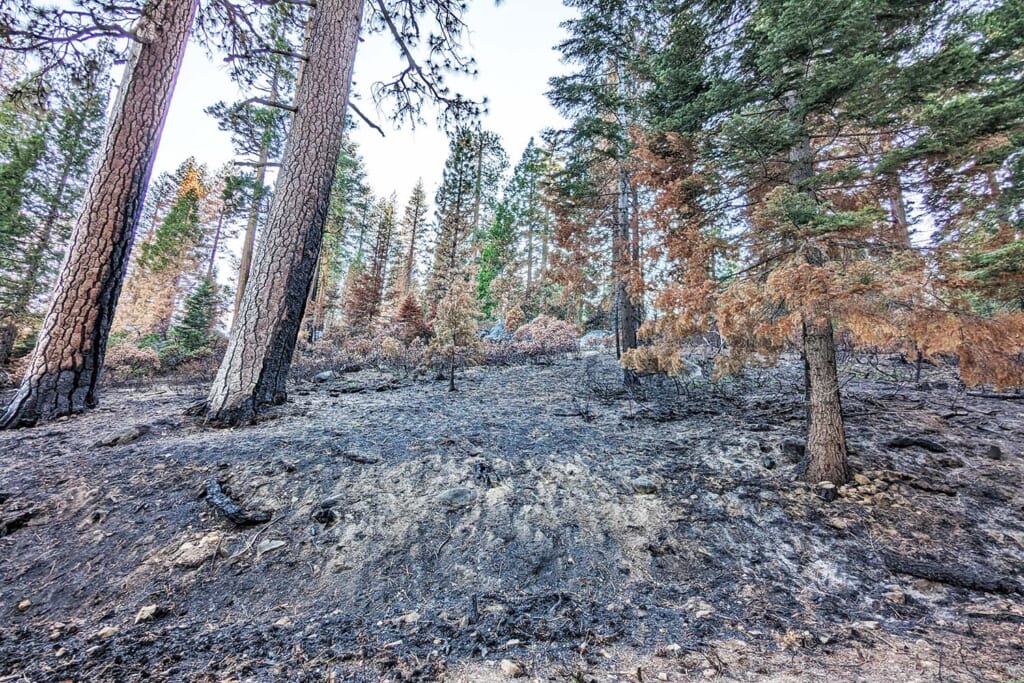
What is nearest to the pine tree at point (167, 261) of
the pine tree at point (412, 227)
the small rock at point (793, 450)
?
the pine tree at point (412, 227)

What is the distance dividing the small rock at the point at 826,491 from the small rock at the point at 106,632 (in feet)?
15.8

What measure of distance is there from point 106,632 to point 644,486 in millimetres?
3602

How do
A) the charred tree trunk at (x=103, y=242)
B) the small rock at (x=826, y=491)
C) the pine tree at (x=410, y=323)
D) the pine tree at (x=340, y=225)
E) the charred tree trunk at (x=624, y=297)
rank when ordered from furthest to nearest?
the pine tree at (x=340, y=225) < the pine tree at (x=410, y=323) < the charred tree trunk at (x=624, y=297) < the charred tree trunk at (x=103, y=242) < the small rock at (x=826, y=491)

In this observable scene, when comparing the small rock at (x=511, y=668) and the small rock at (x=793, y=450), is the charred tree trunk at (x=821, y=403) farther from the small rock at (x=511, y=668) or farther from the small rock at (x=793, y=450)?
the small rock at (x=511, y=668)

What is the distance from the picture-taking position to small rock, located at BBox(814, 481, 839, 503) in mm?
3176

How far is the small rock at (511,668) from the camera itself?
167cm

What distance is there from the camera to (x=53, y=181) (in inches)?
540

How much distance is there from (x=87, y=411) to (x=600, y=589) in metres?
5.96

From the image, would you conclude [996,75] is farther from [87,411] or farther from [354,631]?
[87,411]

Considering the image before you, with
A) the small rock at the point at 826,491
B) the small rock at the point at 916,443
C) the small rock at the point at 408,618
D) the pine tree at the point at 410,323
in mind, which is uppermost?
the pine tree at the point at 410,323

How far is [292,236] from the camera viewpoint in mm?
4617

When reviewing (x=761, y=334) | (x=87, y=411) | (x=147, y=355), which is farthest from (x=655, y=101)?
(x=147, y=355)

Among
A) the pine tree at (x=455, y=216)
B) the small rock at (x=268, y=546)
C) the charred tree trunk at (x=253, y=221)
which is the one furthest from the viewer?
the pine tree at (x=455, y=216)

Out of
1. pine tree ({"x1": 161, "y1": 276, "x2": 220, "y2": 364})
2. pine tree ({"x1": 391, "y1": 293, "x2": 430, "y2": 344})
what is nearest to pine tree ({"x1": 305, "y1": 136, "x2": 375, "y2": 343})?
pine tree ({"x1": 161, "y1": 276, "x2": 220, "y2": 364})
